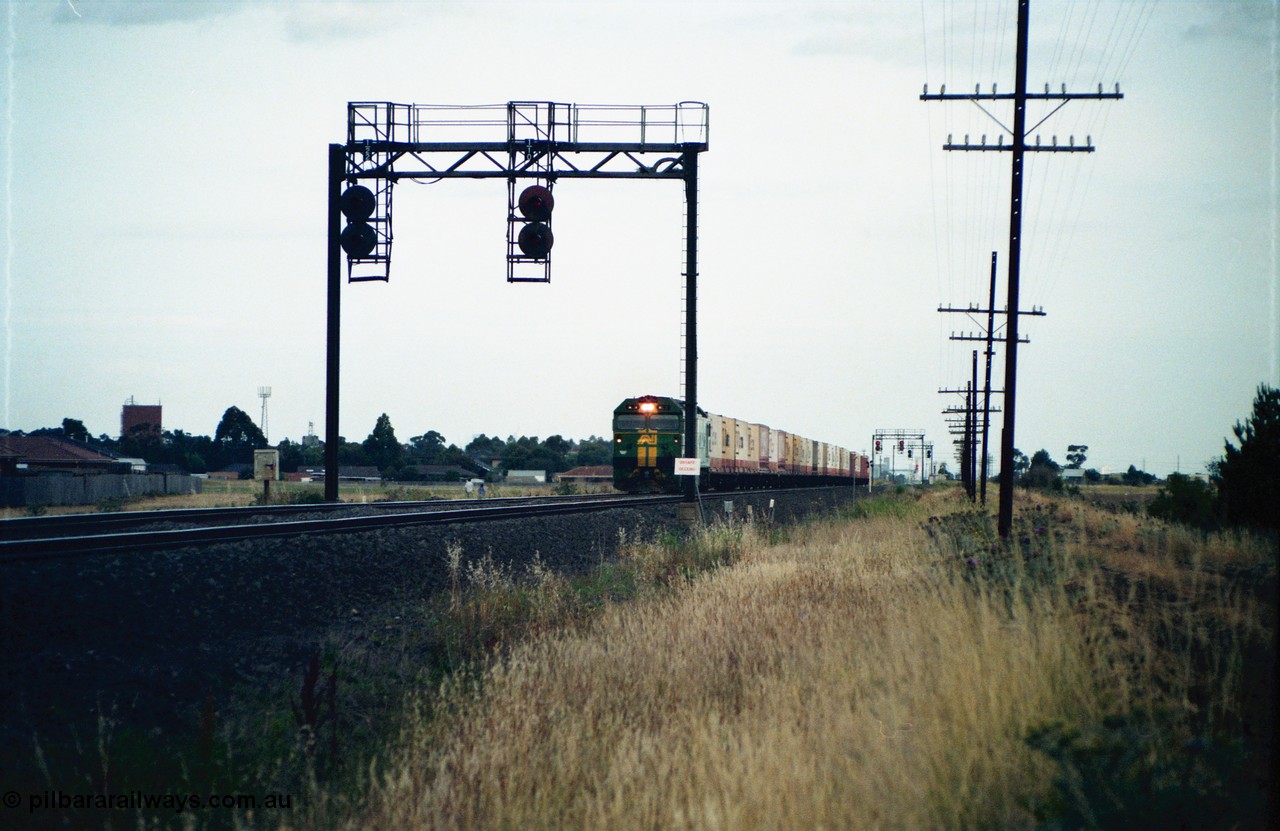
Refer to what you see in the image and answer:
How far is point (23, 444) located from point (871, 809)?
2743 inches

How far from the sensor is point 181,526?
41.0 ft

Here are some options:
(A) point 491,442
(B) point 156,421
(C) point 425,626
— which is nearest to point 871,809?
(C) point 425,626

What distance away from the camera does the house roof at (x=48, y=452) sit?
193 ft

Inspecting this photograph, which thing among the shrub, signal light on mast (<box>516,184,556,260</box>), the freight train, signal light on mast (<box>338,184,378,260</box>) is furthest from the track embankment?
the shrub

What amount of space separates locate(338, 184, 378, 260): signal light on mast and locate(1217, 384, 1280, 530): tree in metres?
27.1

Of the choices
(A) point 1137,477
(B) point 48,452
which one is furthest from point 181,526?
(A) point 1137,477

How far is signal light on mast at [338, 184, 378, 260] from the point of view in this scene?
18453 mm

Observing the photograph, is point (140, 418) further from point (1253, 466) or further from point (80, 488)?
point (1253, 466)

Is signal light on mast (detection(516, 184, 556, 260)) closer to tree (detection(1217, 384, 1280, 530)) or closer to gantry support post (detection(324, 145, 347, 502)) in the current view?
gantry support post (detection(324, 145, 347, 502))

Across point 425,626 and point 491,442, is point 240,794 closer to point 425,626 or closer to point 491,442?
point 425,626

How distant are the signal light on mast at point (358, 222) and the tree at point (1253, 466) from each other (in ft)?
88.9

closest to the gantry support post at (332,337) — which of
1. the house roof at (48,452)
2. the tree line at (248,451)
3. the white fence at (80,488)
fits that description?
the white fence at (80,488)

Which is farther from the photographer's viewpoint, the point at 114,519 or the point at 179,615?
the point at 114,519

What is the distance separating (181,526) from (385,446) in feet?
312
